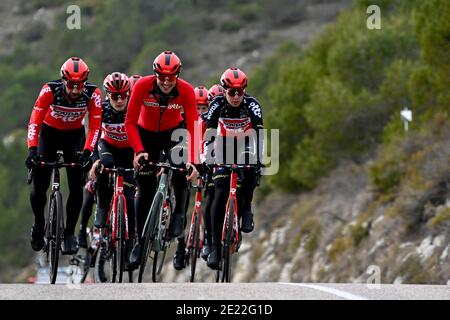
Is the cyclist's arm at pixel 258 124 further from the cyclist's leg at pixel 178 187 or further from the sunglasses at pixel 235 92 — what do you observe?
the cyclist's leg at pixel 178 187

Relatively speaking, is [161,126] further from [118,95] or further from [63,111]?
[63,111]

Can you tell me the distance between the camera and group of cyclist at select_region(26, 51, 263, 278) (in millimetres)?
13094

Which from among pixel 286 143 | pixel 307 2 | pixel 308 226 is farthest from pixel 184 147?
pixel 307 2

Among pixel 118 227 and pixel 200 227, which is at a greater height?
pixel 118 227

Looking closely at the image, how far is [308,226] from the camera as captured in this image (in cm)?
3475

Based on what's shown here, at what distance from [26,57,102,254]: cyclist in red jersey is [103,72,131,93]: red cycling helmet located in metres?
0.86

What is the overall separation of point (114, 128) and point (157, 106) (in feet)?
4.48

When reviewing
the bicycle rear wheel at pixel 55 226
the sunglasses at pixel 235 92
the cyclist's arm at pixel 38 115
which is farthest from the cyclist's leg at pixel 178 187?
the cyclist's arm at pixel 38 115

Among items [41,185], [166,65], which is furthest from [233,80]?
[41,185]

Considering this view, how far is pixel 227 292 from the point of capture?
10.3m

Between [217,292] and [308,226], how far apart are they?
24.5m

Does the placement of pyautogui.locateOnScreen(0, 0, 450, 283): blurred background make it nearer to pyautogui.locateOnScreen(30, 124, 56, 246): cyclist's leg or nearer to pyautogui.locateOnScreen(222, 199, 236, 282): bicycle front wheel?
pyautogui.locateOnScreen(222, 199, 236, 282): bicycle front wheel

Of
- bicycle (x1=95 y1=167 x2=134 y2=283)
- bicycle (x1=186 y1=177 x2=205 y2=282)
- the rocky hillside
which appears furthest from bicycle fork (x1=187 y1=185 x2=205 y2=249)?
the rocky hillside
